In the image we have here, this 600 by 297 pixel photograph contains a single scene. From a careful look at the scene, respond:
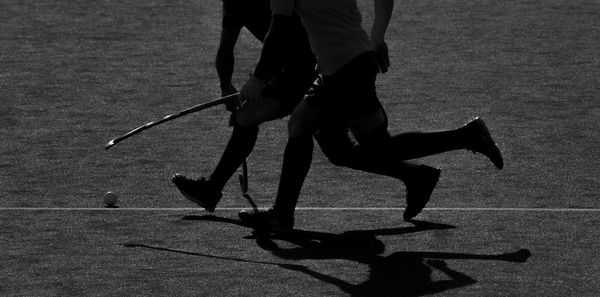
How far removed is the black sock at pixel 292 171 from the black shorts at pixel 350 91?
0.24 meters

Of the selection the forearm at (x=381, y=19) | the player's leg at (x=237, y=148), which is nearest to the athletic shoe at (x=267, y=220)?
the player's leg at (x=237, y=148)

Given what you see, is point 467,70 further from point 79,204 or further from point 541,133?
point 79,204

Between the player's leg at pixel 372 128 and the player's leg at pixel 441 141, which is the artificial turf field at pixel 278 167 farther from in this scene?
the player's leg at pixel 441 141

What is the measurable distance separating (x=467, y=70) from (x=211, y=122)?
277cm

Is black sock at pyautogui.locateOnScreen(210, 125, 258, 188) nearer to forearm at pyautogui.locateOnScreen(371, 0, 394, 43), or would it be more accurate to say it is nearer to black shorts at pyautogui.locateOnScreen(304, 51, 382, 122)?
black shorts at pyautogui.locateOnScreen(304, 51, 382, 122)

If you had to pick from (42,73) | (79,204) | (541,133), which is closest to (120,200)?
(79,204)

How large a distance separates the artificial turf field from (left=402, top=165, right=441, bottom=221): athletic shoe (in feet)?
0.40

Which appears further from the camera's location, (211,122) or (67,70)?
(67,70)

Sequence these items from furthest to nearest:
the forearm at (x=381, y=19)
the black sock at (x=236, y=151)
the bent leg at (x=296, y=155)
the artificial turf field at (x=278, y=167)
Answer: the black sock at (x=236, y=151) < the forearm at (x=381, y=19) < the bent leg at (x=296, y=155) < the artificial turf field at (x=278, y=167)

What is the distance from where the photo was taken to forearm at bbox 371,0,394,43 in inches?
404

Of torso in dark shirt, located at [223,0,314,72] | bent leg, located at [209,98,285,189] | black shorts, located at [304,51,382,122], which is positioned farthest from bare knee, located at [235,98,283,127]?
black shorts, located at [304,51,382,122]

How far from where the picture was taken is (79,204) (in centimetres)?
1096

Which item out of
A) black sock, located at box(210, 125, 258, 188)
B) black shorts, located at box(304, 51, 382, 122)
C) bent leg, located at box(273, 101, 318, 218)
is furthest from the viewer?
black sock, located at box(210, 125, 258, 188)

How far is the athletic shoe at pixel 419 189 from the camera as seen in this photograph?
10273 millimetres
